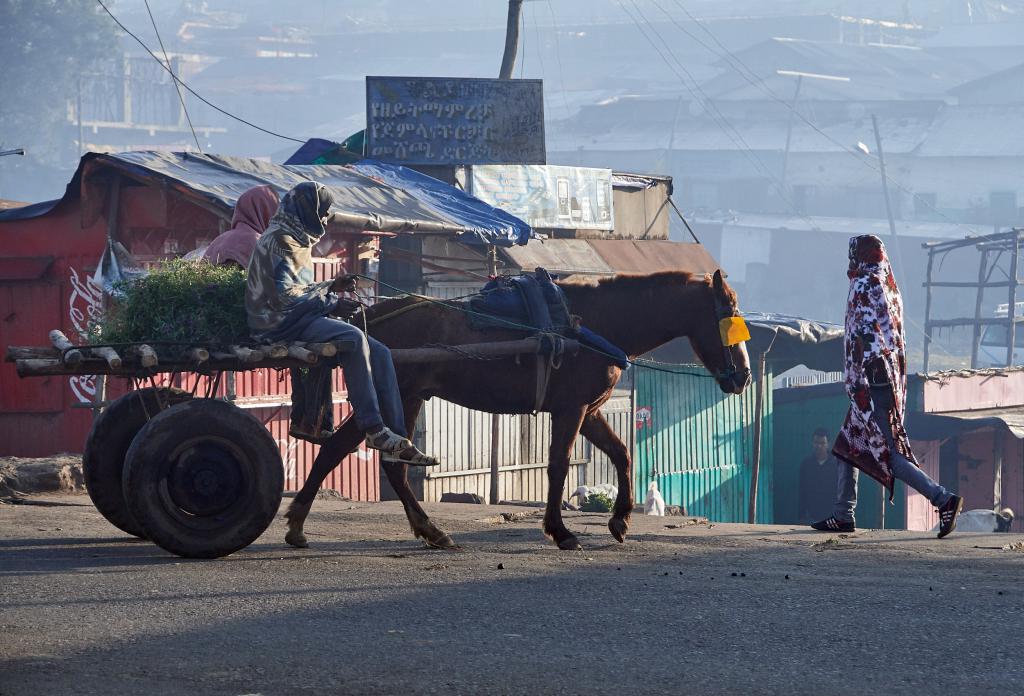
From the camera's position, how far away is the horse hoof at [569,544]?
840 cm

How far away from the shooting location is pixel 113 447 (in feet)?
25.4

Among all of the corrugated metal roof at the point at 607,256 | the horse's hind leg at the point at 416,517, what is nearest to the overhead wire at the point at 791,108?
the corrugated metal roof at the point at 607,256

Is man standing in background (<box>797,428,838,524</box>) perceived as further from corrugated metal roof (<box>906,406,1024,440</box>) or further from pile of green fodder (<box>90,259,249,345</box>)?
pile of green fodder (<box>90,259,249,345</box>)

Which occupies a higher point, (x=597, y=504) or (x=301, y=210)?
(x=301, y=210)

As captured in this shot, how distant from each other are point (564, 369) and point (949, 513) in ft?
9.50

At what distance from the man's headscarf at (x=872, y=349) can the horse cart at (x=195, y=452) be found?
402 cm

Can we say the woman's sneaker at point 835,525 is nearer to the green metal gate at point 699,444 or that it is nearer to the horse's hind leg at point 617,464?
the horse's hind leg at point 617,464

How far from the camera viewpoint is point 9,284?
44.7 feet

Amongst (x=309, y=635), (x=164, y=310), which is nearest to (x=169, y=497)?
(x=164, y=310)

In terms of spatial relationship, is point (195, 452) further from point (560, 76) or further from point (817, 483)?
point (560, 76)

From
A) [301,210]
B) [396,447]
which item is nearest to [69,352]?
[301,210]

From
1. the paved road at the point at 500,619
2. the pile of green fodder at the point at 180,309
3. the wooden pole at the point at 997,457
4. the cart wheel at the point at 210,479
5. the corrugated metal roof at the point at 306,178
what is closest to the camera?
the paved road at the point at 500,619

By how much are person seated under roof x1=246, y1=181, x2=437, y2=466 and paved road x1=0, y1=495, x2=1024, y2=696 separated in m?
0.74

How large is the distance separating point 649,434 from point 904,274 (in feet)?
92.5
